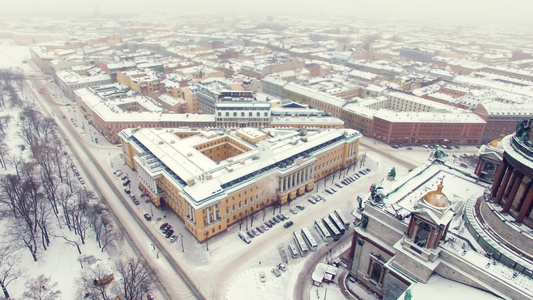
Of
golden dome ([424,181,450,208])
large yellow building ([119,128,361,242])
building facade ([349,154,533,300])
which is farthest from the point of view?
large yellow building ([119,128,361,242])

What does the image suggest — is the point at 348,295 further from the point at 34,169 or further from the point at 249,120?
the point at 34,169

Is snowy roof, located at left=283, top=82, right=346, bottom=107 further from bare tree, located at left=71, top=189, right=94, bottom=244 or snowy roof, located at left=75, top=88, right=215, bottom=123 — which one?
bare tree, located at left=71, top=189, right=94, bottom=244

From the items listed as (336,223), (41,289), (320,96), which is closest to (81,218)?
(41,289)

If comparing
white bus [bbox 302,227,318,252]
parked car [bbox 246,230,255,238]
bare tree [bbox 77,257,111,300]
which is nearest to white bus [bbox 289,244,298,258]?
white bus [bbox 302,227,318,252]

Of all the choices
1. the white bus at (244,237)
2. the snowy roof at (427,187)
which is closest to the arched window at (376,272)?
the snowy roof at (427,187)

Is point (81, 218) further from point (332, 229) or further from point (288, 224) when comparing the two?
point (332, 229)

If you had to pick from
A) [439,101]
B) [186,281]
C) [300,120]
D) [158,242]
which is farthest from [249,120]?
[439,101]

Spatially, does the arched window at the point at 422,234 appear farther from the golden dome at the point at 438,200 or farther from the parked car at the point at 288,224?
the parked car at the point at 288,224
